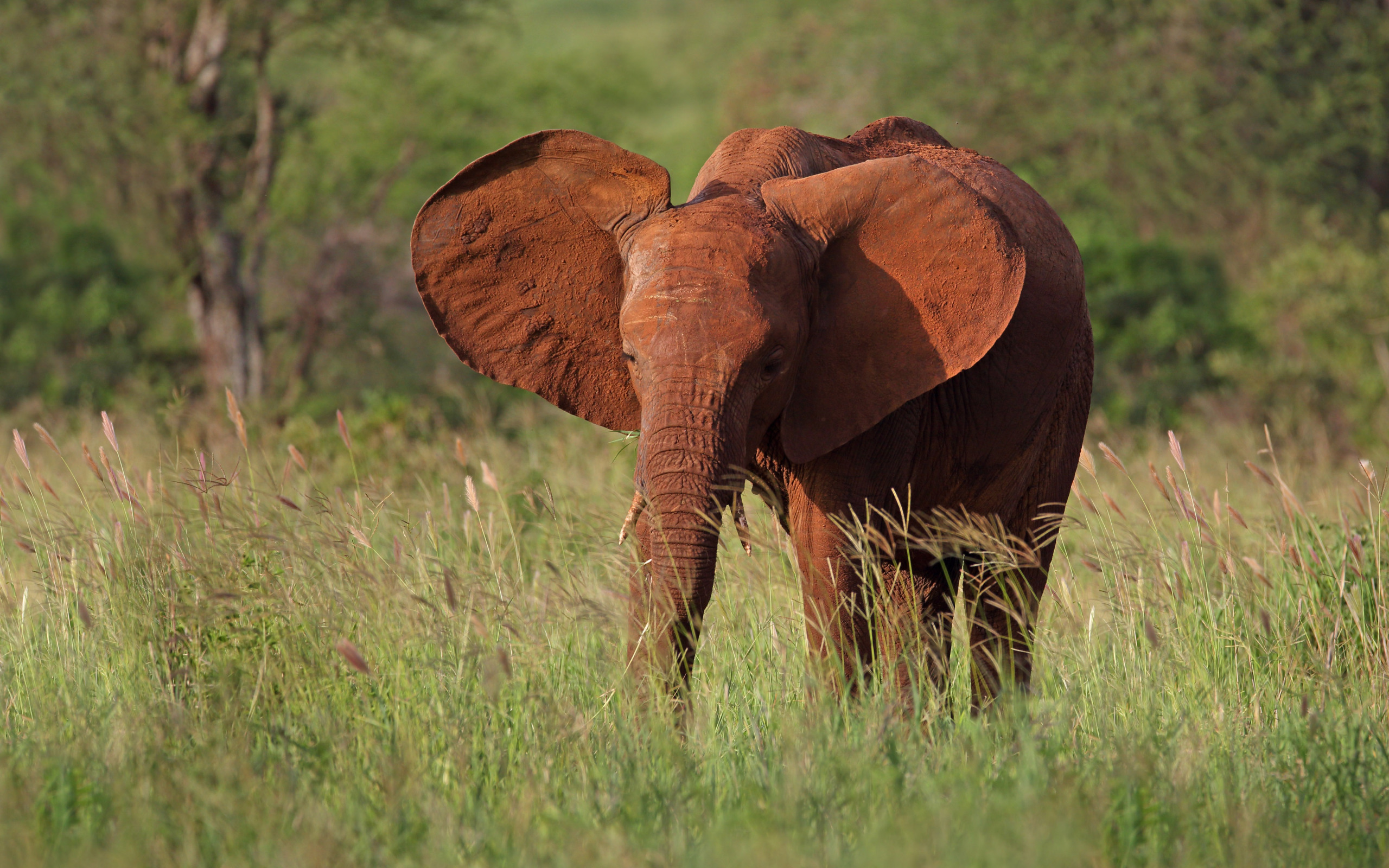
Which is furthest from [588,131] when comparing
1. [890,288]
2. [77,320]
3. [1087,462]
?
[890,288]

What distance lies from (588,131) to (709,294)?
12.7 meters

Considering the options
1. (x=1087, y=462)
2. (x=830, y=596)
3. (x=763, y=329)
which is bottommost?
(x=830, y=596)

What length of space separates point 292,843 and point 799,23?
18.0 metres

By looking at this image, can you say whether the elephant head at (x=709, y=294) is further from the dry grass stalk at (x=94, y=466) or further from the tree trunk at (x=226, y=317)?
the tree trunk at (x=226, y=317)

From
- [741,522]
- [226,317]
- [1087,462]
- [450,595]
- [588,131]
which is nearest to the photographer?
[450,595]

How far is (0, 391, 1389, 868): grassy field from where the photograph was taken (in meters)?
3.10

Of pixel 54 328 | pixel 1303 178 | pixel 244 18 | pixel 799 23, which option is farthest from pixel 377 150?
pixel 1303 178

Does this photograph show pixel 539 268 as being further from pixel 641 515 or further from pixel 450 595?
pixel 450 595

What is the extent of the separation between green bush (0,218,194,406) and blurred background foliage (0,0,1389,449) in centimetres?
3

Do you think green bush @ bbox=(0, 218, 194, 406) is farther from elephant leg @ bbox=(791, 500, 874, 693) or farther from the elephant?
elephant leg @ bbox=(791, 500, 874, 693)

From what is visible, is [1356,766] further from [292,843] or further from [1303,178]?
[1303,178]

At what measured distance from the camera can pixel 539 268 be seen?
14.3 feet

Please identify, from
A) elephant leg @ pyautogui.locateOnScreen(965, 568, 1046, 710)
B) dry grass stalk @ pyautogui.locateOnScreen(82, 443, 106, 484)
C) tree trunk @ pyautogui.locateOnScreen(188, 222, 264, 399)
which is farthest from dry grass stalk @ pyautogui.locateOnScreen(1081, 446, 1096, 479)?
tree trunk @ pyautogui.locateOnScreen(188, 222, 264, 399)

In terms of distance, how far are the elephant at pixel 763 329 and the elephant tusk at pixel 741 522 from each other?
0.04 m
